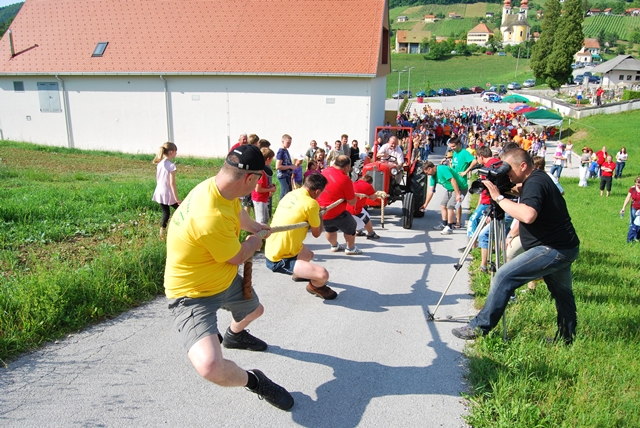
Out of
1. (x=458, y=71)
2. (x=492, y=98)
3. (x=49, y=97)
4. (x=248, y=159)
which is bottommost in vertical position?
(x=248, y=159)

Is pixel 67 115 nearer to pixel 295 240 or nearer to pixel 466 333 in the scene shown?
pixel 295 240

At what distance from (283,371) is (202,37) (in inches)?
899

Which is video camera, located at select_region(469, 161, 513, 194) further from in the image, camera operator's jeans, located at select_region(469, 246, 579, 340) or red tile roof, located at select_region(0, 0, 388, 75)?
red tile roof, located at select_region(0, 0, 388, 75)

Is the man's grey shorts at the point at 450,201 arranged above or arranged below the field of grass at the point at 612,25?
below

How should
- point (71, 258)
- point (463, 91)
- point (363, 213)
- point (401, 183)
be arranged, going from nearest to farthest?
point (71, 258)
point (363, 213)
point (401, 183)
point (463, 91)

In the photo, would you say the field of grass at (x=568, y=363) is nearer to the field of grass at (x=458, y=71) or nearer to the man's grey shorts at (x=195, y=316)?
the man's grey shorts at (x=195, y=316)

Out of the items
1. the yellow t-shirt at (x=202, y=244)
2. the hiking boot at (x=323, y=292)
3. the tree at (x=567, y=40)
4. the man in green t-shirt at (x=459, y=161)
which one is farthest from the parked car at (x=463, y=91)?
the yellow t-shirt at (x=202, y=244)

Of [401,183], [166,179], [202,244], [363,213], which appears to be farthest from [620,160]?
[202,244]

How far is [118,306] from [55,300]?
0.71m

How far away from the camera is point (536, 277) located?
4.68 m

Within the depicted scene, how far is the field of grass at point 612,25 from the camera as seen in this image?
135038 mm

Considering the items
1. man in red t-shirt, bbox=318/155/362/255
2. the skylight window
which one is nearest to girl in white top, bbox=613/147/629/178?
man in red t-shirt, bbox=318/155/362/255

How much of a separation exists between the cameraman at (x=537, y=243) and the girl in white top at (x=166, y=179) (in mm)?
5198

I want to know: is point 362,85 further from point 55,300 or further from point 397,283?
point 55,300
